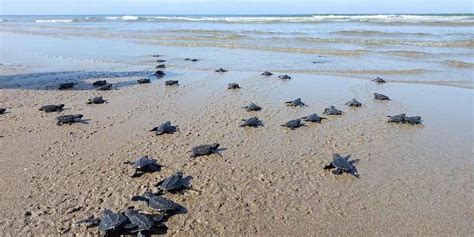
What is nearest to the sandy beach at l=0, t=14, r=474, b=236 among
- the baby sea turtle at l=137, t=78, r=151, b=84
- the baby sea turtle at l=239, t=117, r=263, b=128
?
the baby sea turtle at l=239, t=117, r=263, b=128

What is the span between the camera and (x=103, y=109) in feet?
30.8

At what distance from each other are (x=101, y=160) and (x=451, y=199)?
4.75 meters

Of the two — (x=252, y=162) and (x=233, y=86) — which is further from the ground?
(x=233, y=86)

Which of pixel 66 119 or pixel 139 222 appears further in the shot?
pixel 66 119

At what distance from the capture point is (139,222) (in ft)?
14.1

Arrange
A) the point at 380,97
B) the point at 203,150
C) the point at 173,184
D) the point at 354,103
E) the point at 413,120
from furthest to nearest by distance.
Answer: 1. the point at 380,97
2. the point at 354,103
3. the point at 413,120
4. the point at 203,150
5. the point at 173,184

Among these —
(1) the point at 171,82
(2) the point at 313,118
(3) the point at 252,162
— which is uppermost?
(1) the point at 171,82

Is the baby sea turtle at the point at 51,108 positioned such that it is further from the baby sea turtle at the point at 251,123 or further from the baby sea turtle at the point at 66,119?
the baby sea turtle at the point at 251,123

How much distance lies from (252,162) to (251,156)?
25cm

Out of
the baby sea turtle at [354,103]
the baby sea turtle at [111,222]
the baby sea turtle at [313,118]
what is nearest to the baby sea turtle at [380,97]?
the baby sea turtle at [354,103]

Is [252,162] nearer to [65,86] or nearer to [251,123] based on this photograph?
[251,123]

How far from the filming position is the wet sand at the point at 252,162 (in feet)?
15.3

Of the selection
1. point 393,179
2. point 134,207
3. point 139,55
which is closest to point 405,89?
point 393,179

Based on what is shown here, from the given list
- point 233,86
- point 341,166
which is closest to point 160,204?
point 341,166
